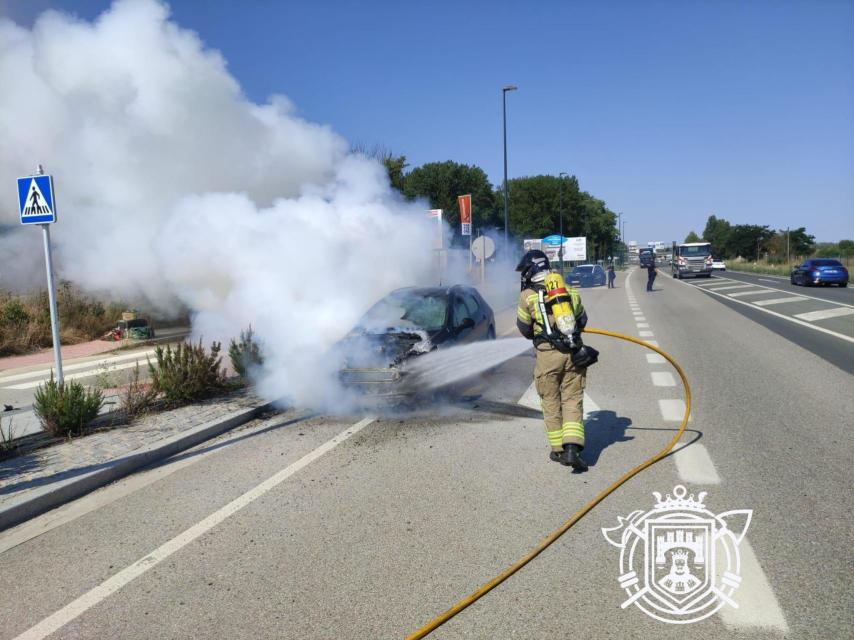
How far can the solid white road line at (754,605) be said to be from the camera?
2.69 metres

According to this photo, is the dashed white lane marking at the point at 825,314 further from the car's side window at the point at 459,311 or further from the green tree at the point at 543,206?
the green tree at the point at 543,206

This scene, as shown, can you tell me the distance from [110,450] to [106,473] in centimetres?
60

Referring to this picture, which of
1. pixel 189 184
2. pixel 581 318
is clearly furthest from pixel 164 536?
pixel 189 184

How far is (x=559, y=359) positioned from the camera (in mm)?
4930

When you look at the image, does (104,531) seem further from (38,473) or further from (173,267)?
(173,267)

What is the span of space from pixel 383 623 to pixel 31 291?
15.4 metres

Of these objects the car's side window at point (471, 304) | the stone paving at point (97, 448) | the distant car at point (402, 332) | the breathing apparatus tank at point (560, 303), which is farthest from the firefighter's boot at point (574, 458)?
the car's side window at point (471, 304)

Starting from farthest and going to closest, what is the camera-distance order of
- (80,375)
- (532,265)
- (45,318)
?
(45,318)
(80,375)
(532,265)

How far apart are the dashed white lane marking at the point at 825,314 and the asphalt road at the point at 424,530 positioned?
10183mm

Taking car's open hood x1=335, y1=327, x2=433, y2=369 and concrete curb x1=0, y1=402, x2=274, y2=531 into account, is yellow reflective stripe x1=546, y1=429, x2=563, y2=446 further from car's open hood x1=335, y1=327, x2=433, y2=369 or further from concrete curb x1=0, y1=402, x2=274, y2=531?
concrete curb x1=0, y1=402, x2=274, y2=531

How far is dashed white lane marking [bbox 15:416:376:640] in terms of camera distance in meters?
2.94

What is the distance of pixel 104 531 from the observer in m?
4.05

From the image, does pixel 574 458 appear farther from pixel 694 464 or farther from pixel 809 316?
pixel 809 316

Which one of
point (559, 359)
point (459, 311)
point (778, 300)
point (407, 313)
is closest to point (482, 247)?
point (778, 300)
